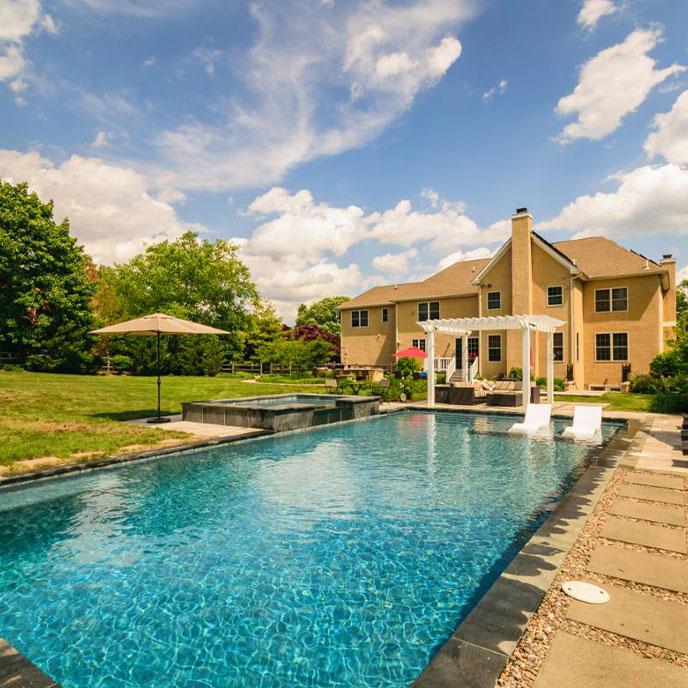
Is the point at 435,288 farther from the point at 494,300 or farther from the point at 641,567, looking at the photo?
the point at 641,567

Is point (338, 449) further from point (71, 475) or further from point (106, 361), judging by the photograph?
point (106, 361)

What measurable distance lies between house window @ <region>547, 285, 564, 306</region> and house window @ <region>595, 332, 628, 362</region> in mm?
3289

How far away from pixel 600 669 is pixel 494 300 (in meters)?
26.5

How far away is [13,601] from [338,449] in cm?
748

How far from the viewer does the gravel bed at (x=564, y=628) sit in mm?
2699

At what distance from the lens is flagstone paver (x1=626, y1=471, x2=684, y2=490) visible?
22.5ft

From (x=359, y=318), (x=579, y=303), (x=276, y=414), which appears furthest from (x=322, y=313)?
(x=276, y=414)

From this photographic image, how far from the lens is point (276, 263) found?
5450cm

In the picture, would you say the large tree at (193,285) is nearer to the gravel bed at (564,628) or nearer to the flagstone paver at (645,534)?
the flagstone paver at (645,534)

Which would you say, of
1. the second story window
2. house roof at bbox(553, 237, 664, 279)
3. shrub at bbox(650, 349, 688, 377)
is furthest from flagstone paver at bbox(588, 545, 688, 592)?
the second story window

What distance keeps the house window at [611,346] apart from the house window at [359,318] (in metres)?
16.5

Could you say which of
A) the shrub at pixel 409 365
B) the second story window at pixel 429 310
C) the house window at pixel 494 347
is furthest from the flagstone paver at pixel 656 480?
the second story window at pixel 429 310

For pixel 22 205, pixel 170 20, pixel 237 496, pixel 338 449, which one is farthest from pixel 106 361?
pixel 237 496

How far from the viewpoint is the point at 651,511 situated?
18.6ft
